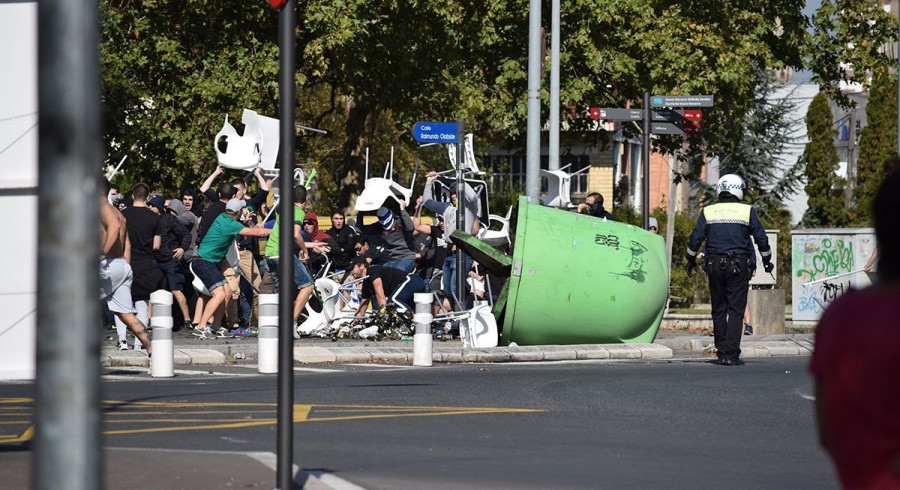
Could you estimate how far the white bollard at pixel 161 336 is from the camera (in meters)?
13.6

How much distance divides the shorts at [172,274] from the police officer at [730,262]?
6886 millimetres

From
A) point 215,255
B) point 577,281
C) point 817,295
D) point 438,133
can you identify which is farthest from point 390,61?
point 577,281

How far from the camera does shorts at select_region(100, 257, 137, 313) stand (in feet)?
49.0

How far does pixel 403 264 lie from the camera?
2019 cm

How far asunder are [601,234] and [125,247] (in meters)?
5.26

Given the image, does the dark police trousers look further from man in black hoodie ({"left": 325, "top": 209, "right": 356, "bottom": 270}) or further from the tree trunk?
the tree trunk

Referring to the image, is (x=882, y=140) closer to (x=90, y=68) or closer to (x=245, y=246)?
(x=245, y=246)

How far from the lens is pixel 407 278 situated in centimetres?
1989

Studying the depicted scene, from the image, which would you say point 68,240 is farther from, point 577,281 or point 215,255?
point 215,255

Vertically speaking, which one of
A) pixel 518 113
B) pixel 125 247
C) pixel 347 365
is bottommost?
pixel 347 365

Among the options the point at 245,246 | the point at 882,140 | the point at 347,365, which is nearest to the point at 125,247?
the point at 347,365

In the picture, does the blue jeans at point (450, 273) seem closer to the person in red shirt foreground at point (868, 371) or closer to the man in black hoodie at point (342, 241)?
the man in black hoodie at point (342, 241)

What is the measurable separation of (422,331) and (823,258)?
1086 centimetres

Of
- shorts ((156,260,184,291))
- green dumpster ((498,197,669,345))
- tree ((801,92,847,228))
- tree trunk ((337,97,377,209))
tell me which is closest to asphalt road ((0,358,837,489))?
green dumpster ((498,197,669,345))
